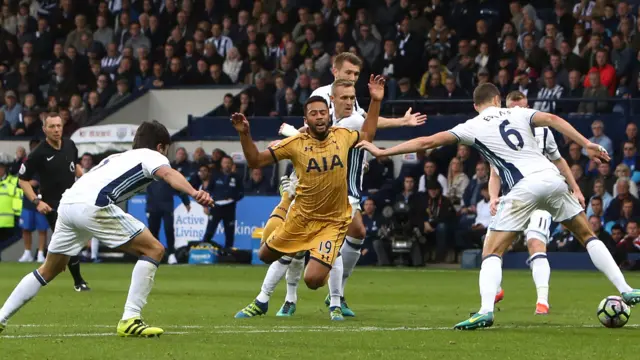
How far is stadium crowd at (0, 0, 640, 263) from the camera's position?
24.5 m

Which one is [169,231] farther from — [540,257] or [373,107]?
[373,107]

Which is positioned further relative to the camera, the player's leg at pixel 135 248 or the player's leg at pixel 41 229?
the player's leg at pixel 41 229

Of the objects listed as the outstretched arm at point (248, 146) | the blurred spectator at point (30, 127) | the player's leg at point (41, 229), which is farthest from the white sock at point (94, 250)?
the outstretched arm at point (248, 146)

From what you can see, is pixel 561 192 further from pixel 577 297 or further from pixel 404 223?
pixel 404 223

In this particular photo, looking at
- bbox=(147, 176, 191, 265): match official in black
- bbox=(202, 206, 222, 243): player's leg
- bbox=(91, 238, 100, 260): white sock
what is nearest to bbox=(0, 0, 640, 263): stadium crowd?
bbox=(147, 176, 191, 265): match official in black

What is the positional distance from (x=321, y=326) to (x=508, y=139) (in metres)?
2.39

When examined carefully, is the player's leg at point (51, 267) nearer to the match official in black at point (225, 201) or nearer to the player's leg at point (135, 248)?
the player's leg at point (135, 248)

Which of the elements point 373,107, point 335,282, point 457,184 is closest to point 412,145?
point 373,107

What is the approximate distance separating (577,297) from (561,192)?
4.54m

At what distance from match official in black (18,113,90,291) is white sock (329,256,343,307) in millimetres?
5312

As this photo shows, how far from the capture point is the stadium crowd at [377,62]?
24.5 metres

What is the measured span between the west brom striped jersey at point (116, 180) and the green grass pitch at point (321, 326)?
3.66 ft

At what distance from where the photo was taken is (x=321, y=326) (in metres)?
11.6

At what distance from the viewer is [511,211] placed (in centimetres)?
1160
